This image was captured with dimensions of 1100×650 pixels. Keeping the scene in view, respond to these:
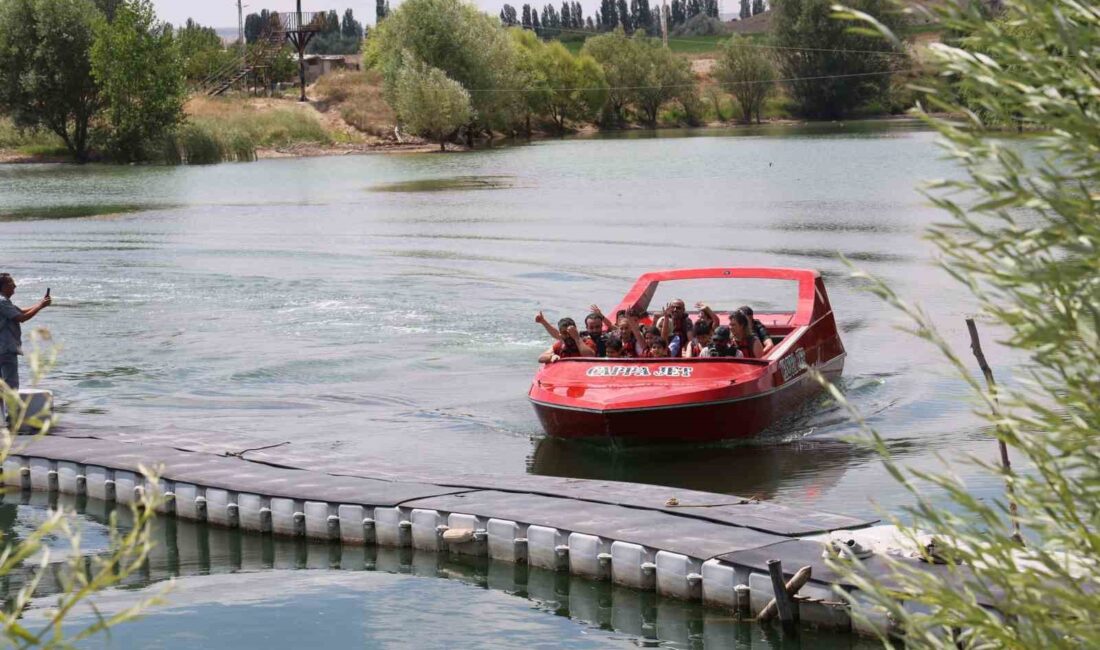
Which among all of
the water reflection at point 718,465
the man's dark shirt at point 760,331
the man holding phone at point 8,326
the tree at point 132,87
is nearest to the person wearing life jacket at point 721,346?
the man's dark shirt at point 760,331

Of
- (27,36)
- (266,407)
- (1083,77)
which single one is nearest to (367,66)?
(27,36)

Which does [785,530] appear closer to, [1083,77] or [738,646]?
[738,646]

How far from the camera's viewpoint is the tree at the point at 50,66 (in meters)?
75.6

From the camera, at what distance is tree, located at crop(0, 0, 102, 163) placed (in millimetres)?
75625

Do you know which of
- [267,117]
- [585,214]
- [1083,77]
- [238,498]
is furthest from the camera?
[267,117]

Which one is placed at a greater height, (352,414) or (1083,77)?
(1083,77)

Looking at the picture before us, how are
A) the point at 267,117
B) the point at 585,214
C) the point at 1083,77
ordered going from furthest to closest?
1. the point at 267,117
2. the point at 585,214
3. the point at 1083,77

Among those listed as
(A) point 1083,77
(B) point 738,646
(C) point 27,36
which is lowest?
(B) point 738,646

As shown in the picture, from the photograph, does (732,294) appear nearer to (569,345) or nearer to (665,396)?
(569,345)

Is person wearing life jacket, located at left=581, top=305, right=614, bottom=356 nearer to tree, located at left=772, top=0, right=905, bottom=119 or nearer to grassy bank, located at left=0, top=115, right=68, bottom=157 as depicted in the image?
grassy bank, located at left=0, top=115, right=68, bottom=157

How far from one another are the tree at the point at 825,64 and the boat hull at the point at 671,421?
313 ft

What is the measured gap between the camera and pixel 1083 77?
4551mm

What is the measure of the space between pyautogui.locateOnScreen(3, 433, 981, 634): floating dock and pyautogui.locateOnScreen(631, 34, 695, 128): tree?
3768 inches

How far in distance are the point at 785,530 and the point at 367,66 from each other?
104 m
